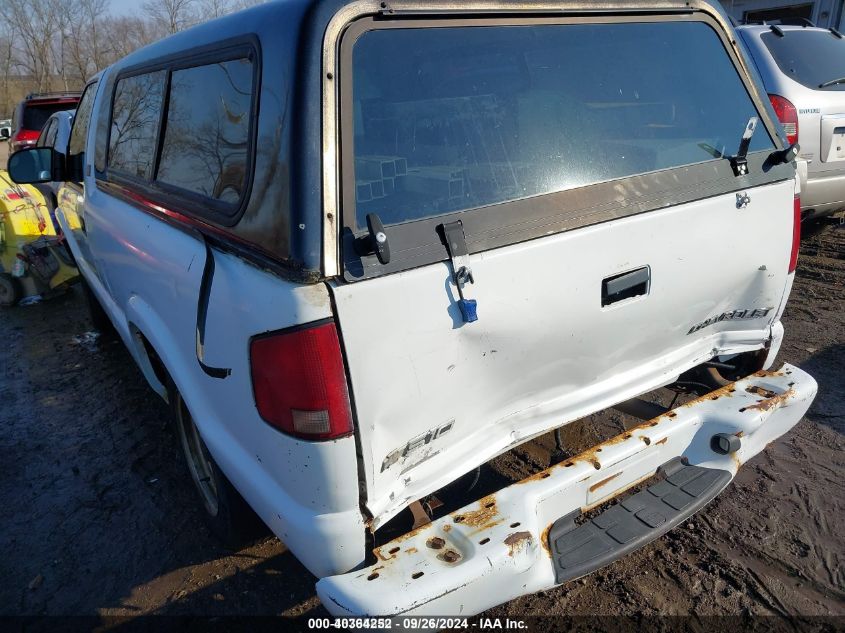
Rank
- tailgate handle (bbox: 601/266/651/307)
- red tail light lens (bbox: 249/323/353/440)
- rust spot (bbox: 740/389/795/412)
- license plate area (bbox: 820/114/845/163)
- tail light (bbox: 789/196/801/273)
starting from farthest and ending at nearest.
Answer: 1. license plate area (bbox: 820/114/845/163)
2. tail light (bbox: 789/196/801/273)
3. rust spot (bbox: 740/389/795/412)
4. tailgate handle (bbox: 601/266/651/307)
5. red tail light lens (bbox: 249/323/353/440)

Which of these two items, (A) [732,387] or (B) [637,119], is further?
(A) [732,387]

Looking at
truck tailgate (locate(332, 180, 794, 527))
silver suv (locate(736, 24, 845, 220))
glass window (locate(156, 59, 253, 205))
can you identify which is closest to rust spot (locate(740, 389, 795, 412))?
truck tailgate (locate(332, 180, 794, 527))

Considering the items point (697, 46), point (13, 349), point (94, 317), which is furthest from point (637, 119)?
point (13, 349)

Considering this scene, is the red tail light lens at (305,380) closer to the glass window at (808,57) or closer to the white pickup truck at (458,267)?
the white pickup truck at (458,267)

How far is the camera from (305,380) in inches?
65.2

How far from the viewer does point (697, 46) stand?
98.0 inches

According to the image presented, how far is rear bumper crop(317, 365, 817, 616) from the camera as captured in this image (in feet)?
5.58

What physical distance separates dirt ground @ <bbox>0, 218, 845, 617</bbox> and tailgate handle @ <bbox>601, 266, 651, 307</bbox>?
45.1 inches

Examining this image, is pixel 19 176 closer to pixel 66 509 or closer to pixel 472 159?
pixel 66 509

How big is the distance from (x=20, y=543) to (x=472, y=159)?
8.79 ft

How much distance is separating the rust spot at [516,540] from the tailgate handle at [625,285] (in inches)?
30.3

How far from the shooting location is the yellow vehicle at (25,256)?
6344 mm

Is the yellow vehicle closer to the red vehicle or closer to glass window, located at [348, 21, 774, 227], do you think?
the red vehicle

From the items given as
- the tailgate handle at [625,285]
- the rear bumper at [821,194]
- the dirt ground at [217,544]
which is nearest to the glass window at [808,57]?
the rear bumper at [821,194]
